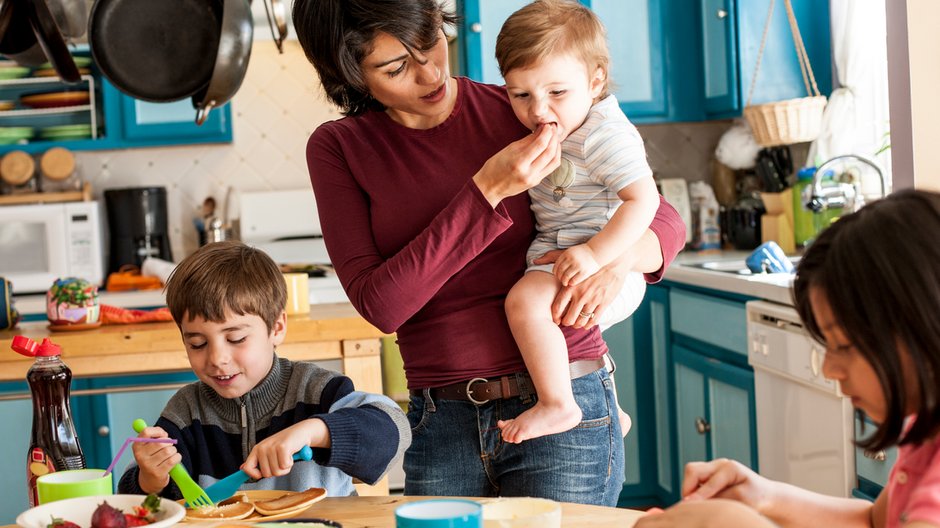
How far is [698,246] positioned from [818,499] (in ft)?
10.3

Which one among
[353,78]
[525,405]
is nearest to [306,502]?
[525,405]

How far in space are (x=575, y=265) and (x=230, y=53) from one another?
1.09m

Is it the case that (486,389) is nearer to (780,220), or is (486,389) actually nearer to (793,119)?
(793,119)

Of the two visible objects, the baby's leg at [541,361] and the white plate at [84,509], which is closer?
the white plate at [84,509]

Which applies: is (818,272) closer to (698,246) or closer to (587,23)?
(587,23)

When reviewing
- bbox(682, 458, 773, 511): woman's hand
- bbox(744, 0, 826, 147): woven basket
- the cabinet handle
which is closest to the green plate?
bbox(744, 0, 826, 147): woven basket

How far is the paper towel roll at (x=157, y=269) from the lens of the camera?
13.6 feet

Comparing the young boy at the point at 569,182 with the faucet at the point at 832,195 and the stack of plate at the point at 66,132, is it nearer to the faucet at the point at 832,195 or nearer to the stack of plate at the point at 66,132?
the faucet at the point at 832,195

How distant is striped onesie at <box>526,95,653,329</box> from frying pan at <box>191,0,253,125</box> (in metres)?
0.91

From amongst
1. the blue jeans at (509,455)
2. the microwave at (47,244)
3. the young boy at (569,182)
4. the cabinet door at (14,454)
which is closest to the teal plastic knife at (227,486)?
the blue jeans at (509,455)

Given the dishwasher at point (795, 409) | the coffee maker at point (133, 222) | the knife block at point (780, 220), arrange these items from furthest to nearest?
1. the coffee maker at point (133, 222)
2. the knife block at point (780, 220)
3. the dishwasher at point (795, 409)

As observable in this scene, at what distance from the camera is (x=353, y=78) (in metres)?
1.44

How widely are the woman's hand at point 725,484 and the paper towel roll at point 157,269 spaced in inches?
131

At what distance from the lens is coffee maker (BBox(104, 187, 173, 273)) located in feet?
14.9
